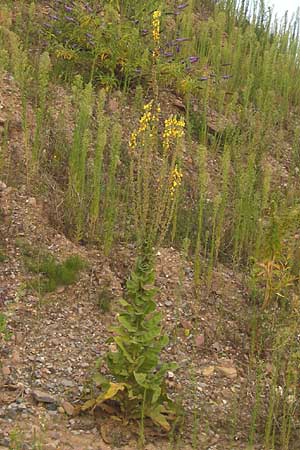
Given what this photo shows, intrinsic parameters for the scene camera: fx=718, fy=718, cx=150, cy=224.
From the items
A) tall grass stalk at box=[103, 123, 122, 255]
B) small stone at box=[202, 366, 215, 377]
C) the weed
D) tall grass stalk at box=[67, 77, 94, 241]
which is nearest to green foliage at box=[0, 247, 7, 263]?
the weed

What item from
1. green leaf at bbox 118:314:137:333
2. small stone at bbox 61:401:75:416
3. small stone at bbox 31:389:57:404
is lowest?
small stone at bbox 61:401:75:416

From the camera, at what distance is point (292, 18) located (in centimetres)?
823

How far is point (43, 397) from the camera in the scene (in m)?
3.32

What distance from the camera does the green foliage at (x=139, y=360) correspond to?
325 cm

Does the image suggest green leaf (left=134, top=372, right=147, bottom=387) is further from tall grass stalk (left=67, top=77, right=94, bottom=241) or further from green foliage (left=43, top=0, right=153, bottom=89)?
green foliage (left=43, top=0, right=153, bottom=89)

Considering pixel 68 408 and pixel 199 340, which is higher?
pixel 199 340

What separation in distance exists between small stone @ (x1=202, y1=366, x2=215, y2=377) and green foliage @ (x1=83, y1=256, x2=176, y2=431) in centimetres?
45

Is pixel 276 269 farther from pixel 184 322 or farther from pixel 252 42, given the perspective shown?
pixel 252 42

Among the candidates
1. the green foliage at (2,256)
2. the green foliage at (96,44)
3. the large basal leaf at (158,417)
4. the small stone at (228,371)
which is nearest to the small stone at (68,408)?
the large basal leaf at (158,417)

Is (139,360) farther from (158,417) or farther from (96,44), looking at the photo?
(96,44)

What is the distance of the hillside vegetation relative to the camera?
334 cm

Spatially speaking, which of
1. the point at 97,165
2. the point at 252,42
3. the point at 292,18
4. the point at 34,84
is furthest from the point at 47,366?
the point at 292,18

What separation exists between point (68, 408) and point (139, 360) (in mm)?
399

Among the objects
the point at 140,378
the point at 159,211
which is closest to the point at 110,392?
the point at 140,378
